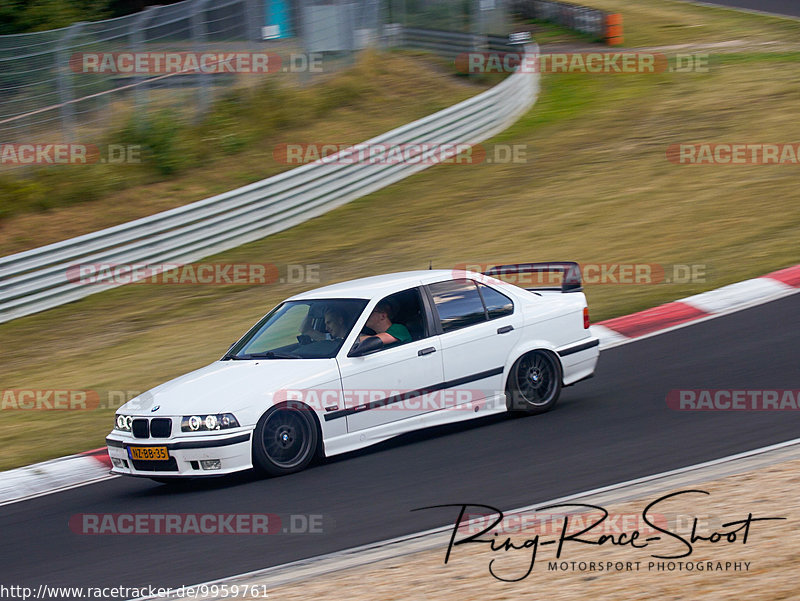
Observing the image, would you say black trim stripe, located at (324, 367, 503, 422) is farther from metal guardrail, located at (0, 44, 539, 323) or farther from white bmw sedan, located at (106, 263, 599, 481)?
metal guardrail, located at (0, 44, 539, 323)

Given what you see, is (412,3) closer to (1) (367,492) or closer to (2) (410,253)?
(2) (410,253)

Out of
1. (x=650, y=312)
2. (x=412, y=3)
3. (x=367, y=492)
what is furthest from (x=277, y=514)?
(x=412, y=3)

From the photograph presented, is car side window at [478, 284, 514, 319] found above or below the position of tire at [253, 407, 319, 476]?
above

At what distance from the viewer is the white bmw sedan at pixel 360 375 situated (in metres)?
7.61

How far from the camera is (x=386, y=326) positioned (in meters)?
8.46

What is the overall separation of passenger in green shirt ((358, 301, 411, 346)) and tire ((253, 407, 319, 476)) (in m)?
0.96

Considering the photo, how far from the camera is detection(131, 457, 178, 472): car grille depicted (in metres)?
7.60

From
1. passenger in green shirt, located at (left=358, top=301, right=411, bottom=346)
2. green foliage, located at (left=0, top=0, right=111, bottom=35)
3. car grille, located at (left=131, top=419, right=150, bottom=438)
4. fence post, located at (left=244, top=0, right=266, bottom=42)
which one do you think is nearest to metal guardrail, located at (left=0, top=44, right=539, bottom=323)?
fence post, located at (left=244, top=0, right=266, bottom=42)

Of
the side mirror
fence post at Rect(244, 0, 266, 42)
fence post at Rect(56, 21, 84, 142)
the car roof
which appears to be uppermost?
fence post at Rect(244, 0, 266, 42)

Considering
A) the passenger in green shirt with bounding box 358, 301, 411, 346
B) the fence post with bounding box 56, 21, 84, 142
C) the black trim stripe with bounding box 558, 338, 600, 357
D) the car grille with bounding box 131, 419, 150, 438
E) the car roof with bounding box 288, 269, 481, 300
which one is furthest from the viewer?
the fence post with bounding box 56, 21, 84, 142

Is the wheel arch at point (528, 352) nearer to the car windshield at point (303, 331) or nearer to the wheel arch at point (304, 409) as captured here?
the car windshield at point (303, 331)

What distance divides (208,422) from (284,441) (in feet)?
2.01

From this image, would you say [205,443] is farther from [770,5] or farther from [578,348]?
[770,5]

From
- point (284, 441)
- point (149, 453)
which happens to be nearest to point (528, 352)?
point (284, 441)
